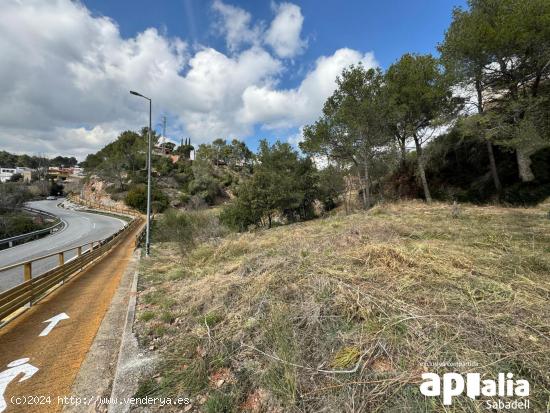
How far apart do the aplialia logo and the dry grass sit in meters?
0.06

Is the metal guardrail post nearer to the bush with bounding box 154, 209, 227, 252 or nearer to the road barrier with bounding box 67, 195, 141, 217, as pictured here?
the bush with bounding box 154, 209, 227, 252

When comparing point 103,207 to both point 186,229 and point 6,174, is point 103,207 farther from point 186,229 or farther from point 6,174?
point 6,174

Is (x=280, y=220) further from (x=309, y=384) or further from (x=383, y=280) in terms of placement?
(x=309, y=384)

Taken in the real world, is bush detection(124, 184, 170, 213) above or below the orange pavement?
→ above

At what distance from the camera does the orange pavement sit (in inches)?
124

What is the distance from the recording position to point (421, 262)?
460 centimetres

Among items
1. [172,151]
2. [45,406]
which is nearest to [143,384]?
[45,406]

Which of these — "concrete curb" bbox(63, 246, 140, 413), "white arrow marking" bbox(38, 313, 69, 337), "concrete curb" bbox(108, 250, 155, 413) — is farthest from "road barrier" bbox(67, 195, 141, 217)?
"concrete curb" bbox(108, 250, 155, 413)

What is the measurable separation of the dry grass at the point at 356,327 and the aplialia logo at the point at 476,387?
61 millimetres

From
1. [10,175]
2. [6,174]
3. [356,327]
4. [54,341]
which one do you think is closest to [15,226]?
[54,341]

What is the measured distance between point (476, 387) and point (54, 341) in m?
6.01

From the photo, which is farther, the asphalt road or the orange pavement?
the asphalt road

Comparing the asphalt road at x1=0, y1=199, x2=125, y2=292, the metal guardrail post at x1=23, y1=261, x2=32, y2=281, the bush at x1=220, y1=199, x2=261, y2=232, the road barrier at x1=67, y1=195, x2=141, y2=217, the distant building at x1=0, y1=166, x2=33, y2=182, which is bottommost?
the asphalt road at x1=0, y1=199, x2=125, y2=292

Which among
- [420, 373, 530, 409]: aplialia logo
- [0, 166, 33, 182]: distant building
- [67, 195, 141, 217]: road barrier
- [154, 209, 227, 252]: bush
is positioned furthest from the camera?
[0, 166, 33, 182]: distant building
